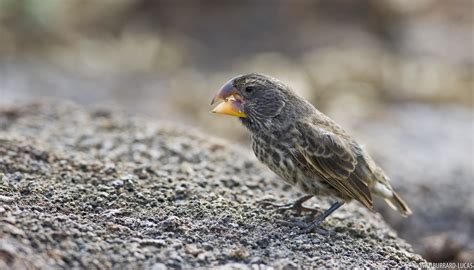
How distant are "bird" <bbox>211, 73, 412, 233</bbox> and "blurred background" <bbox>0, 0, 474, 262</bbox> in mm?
1346

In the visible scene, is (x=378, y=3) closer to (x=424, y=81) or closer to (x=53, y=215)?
(x=424, y=81)

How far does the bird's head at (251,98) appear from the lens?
5.19 metres

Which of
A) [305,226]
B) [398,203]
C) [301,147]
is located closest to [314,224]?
[305,226]

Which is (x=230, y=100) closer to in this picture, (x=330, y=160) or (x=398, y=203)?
(x=330, y=160)

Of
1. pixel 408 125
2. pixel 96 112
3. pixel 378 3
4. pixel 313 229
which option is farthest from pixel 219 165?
pixel 378 3

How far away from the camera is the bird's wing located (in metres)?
4.96

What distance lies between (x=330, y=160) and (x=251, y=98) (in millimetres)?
704

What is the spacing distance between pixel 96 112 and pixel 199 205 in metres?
2.52

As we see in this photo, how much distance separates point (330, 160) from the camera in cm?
501

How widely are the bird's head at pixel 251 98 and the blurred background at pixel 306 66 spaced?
192 centimetres

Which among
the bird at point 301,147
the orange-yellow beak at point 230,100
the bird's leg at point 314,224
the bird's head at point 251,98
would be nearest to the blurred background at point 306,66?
the bird at point 301,147

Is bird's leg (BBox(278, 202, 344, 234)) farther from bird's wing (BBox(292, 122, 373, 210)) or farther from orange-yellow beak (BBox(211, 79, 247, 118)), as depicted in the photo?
orange-yellow beak (BBox(211, 79, 247, 118))

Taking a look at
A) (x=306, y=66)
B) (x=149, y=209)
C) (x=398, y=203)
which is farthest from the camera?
(x=306, y=66)

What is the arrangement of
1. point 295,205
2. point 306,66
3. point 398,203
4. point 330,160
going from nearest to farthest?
1. point 330,160
2. point 295,205
3. point 398,203
4. point 306,66
